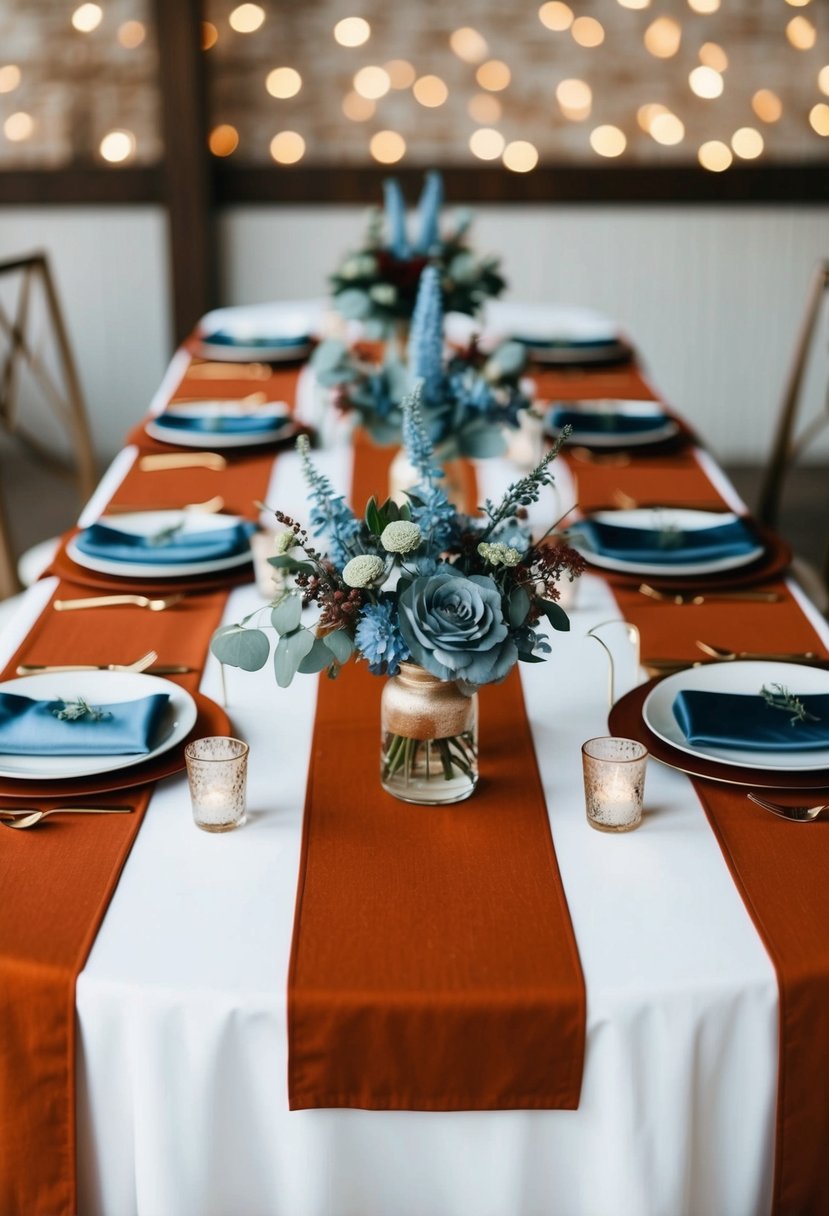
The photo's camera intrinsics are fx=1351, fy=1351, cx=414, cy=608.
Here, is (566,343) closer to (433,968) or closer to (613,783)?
(613,783)

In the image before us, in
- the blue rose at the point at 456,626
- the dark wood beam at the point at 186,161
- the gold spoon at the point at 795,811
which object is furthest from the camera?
the dark wood beam at the point at 186,161

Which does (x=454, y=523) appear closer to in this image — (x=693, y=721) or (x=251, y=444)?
(x=693, y=721)

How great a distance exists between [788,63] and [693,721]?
3.96 meters

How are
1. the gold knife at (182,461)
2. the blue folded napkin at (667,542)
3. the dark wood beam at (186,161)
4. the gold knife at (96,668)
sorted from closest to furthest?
1. the gold knife at (96,668)
2. the blue folded napkin at (667,542)
3. the gold knife at (182,461)
4. the dark wood beam at (186,161)

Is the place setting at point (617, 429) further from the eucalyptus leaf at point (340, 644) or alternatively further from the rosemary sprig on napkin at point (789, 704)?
the eucalyptus leaf at point (340, 644)

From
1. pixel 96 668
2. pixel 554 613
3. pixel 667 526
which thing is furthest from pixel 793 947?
pixel 667 526

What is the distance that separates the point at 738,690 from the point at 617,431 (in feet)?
3.74

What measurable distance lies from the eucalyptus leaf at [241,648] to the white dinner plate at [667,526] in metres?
0.60

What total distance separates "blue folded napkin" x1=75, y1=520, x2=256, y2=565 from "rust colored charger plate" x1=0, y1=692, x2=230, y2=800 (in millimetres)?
504

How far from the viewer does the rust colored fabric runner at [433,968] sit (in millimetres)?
1011

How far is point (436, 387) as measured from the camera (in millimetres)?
1949

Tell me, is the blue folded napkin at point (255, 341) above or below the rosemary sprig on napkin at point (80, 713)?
below

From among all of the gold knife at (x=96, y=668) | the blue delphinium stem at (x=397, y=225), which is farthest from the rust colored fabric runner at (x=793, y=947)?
the blue delphinium stem at (x=397, y=225)

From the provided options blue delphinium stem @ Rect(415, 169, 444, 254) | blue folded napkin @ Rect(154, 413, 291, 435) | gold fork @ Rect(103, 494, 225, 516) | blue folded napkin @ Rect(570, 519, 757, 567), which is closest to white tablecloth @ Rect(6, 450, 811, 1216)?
blue folded napkin @ Rect(570, 519, 757, 567)
